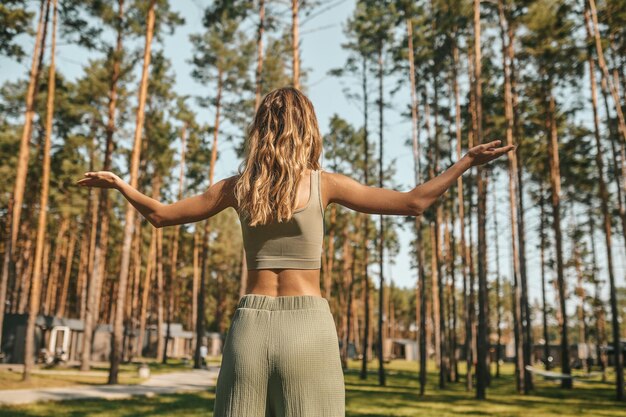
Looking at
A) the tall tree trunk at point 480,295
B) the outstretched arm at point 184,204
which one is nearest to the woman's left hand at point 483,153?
the outstretched arm at point 184,204

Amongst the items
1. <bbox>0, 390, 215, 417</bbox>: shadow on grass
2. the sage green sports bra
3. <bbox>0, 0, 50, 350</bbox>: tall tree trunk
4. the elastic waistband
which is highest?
<bbox>0, 0, 50, 350</bbox>: tall tree trunk

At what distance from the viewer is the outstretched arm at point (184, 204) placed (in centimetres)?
205

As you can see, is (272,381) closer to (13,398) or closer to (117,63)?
(13,398)

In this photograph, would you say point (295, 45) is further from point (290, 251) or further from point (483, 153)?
point (290, 251)

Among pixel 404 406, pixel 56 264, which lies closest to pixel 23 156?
pixel 404 406

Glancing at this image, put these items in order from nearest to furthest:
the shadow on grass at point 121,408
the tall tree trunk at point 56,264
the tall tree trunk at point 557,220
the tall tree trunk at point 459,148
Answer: the shadow on grass at point 121,408, the tall tree trunk at point 557,220, the tall tree trunk at point 459,148, the tall tree trunk at point 56,264

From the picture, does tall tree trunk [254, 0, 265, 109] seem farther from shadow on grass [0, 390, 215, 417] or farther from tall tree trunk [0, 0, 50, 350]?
shadow on grass [0, 390, 215, 417]

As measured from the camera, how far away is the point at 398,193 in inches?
76.0

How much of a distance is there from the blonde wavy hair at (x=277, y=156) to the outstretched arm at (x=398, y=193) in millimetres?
134

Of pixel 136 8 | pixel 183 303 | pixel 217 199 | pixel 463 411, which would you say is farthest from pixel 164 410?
pixel 183 303

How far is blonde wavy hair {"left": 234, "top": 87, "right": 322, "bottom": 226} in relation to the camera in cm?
187

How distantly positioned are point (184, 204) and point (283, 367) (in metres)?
0.76

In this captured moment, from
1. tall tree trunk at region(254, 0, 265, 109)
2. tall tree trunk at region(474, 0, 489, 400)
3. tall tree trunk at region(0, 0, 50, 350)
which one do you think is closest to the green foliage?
tall tree trunk at region(0, 0, 50, 350)

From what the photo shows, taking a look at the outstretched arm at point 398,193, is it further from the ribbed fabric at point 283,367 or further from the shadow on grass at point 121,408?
the shadow on grass at point 121,408
